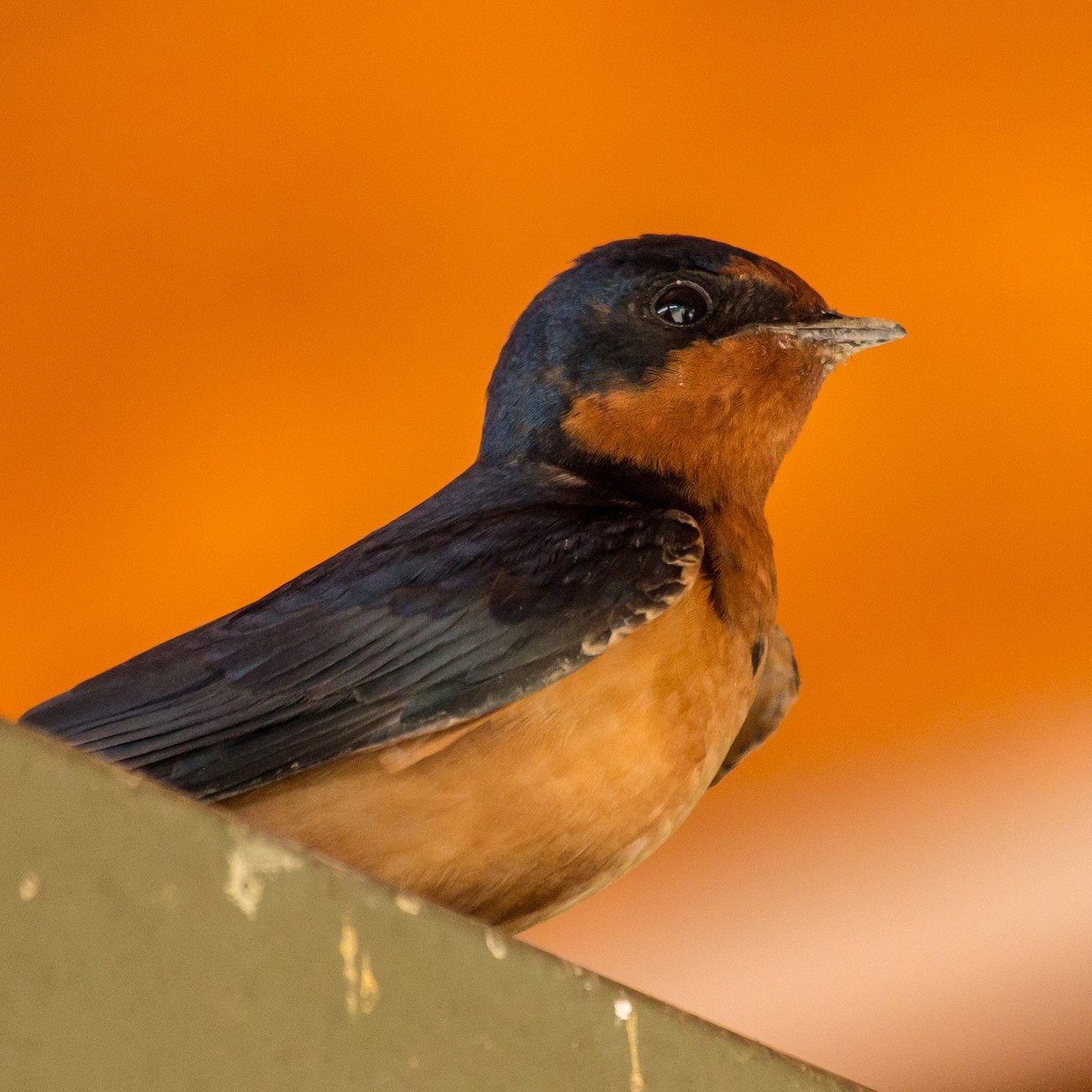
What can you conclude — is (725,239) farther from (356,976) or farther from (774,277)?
(356,976)

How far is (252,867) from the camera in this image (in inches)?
23.6

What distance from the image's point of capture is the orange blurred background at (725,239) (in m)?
1.99

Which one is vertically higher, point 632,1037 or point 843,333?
point 843,333

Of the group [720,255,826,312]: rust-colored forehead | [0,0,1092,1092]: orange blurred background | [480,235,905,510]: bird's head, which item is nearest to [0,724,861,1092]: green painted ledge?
[480,235,905,510]: bird's head

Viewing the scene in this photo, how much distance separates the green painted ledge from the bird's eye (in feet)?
2.45

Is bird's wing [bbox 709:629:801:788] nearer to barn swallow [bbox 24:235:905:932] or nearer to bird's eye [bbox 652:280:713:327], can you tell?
barn swallow [bbox 24:235:905:932]

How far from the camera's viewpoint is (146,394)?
216cm

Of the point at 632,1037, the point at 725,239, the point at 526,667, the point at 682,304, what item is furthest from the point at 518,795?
the point at 725,239

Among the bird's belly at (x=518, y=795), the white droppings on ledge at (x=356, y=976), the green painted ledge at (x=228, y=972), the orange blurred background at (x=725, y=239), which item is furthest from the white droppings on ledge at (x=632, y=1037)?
the orange blurred background at (x=725, y=239)

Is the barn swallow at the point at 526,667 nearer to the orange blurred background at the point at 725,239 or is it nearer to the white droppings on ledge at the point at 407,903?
the white droppings on ledge at the point at 407,903

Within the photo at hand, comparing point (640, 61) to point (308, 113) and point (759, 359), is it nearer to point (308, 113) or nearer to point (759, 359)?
point (308, 113)

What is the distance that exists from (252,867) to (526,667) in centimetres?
46

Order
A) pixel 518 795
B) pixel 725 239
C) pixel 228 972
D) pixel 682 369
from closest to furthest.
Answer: pixel 228 972
pixel 518 795
pixel 682 369
pixel 725 239

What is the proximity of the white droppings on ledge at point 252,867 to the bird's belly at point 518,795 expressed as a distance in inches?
16.5
